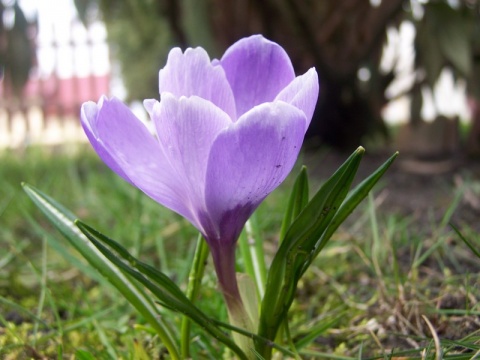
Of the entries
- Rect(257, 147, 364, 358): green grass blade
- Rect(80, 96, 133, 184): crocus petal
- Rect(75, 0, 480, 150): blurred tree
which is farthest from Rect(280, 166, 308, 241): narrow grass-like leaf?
Rect(75, 0, 480, 150): blurred tree

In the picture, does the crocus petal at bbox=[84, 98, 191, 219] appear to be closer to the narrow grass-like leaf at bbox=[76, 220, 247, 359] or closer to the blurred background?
the narrow grass-like leaf at bbox=[76, 220, 247, 359]

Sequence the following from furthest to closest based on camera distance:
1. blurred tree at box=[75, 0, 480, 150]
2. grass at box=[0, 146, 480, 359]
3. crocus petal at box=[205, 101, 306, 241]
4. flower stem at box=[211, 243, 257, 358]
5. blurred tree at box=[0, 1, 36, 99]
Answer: blurred tree at box=[0, 1, 36, 99] < blurred tree at box=[75, 0, 480, 150] < grass at box=[0, 146, 480, 359] < flower stem at box=[211, 243, 257, 358] < crocus petal at box=[205, 101, 306, 241]

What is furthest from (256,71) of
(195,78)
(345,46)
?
(345,46)

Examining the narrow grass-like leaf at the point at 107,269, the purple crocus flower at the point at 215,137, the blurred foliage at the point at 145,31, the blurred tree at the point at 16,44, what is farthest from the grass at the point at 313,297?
the blurred tree at the point at 16,44

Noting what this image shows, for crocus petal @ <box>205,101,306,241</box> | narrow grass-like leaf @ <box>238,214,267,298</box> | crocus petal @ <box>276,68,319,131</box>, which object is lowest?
narrow grass-like leaf @ <box>238,214,267,298</box>

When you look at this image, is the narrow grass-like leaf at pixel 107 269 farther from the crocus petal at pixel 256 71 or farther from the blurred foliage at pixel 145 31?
the blurred foliage at pixel 145 31
